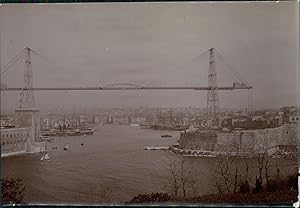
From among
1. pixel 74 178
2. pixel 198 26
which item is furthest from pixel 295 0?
pixel 74 178

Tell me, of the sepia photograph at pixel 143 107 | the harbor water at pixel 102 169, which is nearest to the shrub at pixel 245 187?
the sepia photograph at pixel 143 107

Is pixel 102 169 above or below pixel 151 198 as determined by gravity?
above

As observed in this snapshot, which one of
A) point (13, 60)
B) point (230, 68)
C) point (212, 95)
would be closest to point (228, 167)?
point (212, 95)

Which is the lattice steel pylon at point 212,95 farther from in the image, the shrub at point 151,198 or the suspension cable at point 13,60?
the suspension cable at point 13,60

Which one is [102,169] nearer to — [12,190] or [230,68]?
[12,190]

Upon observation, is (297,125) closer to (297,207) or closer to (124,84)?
(297,207)

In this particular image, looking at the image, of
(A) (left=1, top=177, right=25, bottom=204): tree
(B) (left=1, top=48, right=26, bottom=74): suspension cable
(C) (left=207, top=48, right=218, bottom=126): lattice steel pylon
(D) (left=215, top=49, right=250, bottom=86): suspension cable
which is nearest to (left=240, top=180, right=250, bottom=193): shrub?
(C) (left=207, top=48, right=218, bottom=126): lattice steel pylon

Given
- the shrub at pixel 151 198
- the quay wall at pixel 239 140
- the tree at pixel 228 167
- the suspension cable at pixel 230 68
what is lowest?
the shrub at pixel 151 198

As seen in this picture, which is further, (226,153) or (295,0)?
(226,153)
